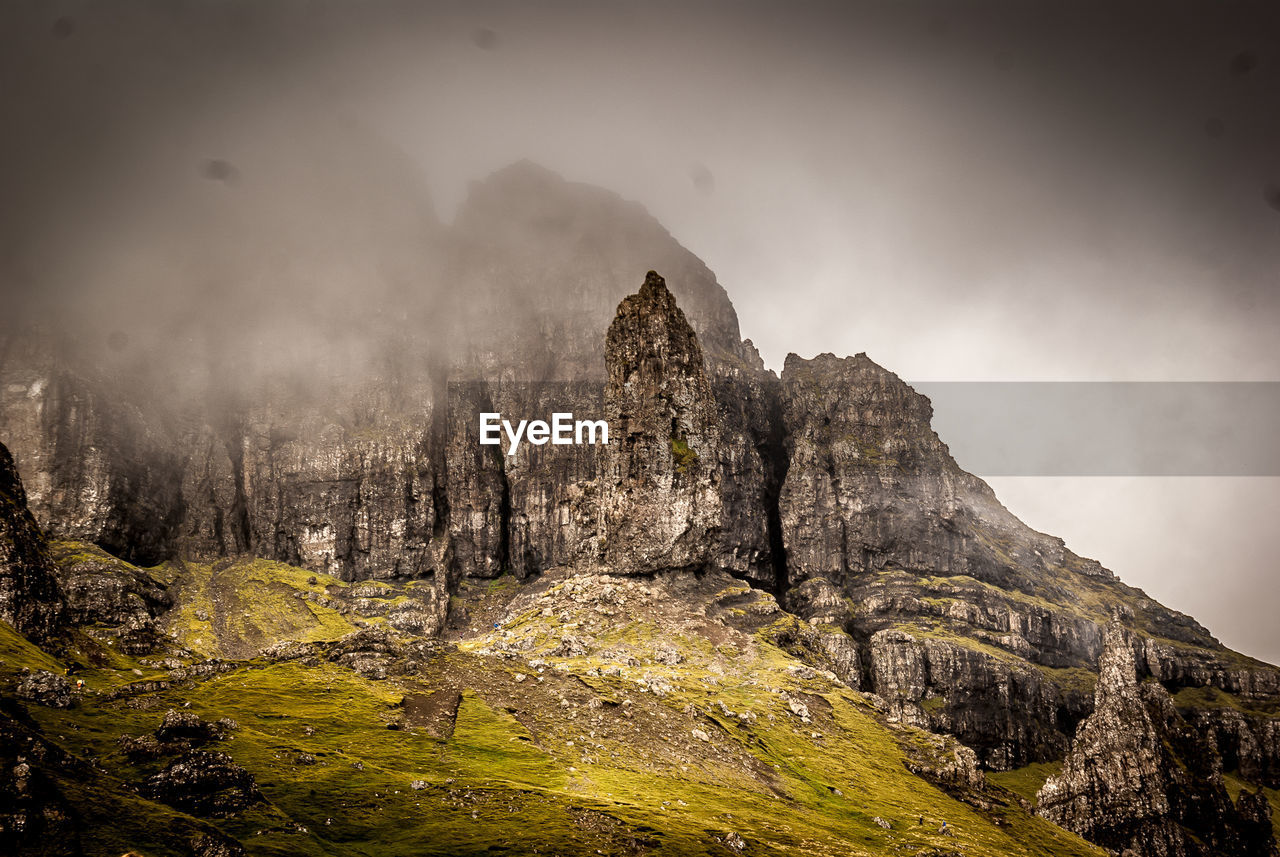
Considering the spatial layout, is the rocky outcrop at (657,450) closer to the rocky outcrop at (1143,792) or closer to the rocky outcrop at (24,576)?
the rocky outcrop at (1143,792)

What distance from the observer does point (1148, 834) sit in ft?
412

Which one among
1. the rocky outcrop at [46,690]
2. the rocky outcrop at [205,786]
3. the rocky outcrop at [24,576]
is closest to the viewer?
Result: the rocky outcrop at [205,786]

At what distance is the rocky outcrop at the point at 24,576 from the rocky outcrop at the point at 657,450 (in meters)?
120

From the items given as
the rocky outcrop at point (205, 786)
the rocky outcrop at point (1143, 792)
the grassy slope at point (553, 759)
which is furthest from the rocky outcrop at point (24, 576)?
the rocky outcrop at point (1143, 792)

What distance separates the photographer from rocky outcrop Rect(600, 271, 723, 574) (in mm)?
182375

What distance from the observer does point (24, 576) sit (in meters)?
71.2

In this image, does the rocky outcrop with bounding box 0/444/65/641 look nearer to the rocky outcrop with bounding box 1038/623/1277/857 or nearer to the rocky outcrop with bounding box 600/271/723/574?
the rocky outcrop with bounding box 600/271/723/574

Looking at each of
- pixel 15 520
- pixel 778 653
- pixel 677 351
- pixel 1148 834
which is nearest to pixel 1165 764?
pixel 1148 834

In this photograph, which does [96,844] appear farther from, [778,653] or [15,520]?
[778,653]

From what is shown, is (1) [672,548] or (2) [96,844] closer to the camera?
(2) [96,844]

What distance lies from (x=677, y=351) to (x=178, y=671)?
137 metres

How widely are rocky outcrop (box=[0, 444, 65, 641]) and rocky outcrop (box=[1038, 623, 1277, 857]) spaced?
154 m

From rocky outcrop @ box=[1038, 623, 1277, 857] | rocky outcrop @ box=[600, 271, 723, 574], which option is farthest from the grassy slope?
rocky outcrop @ box=[600, 271, 723, 574]

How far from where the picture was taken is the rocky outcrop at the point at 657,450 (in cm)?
18238
